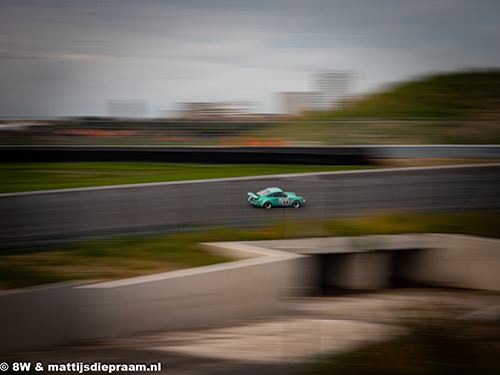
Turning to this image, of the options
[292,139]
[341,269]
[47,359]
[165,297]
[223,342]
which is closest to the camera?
[47,359]

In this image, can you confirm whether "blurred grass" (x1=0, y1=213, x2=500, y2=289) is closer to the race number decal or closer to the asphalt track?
the asphalt track

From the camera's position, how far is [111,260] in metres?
7.79

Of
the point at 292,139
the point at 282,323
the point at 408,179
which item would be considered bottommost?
the point at 282,323

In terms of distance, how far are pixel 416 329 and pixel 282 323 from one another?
313 cm

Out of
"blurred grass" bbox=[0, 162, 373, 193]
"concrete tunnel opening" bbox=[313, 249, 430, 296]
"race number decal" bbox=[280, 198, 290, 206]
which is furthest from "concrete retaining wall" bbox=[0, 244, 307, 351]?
"blurred grass" bbox=[0, 162, 373, 193]

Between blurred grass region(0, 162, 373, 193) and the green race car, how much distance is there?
555cm

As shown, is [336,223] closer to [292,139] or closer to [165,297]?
[165,297]

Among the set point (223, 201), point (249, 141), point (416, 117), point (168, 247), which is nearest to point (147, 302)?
point (168, 247)

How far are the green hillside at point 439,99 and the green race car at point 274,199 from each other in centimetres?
2250

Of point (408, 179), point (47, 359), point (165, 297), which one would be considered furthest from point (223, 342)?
point (408, 179)

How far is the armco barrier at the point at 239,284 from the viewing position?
6.07 metres

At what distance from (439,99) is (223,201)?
31.5 metres

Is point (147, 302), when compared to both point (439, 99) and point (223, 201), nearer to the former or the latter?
point (223, 201)

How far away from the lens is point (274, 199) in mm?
10633
